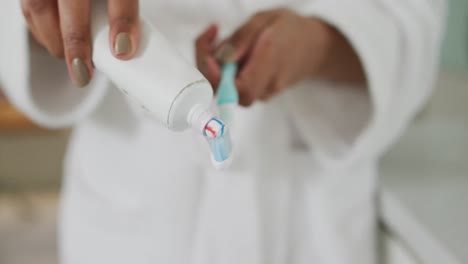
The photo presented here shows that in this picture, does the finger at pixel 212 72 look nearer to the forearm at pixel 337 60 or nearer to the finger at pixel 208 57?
the finger at pixel 208 57

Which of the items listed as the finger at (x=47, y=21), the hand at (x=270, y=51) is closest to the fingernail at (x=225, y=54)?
the hand at (x=270, y=51)

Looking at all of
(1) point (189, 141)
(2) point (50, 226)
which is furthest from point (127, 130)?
(2) point (50, 226)

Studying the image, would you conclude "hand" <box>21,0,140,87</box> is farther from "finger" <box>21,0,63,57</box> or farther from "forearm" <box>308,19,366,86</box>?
"forearm" <box>308,19,366,86</box>

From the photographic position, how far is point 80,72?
0.29 meters

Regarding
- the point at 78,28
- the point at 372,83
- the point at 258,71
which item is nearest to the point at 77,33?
the point at 78,28

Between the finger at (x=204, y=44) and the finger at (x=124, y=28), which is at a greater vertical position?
the finger at (x=204, y=44)

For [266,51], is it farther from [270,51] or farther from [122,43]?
[122,43]

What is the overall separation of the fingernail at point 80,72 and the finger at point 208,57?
8 cm

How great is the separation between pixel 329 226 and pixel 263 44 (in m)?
0.19

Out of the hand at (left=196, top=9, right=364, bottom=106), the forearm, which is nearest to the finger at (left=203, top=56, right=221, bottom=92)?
the hand at (left=196, top=9, right=364, bottom=106)

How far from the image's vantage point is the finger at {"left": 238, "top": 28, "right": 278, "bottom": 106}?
33cm

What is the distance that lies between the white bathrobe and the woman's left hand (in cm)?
4

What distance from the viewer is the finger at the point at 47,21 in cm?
30

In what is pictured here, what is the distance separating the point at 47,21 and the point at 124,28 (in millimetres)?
67
